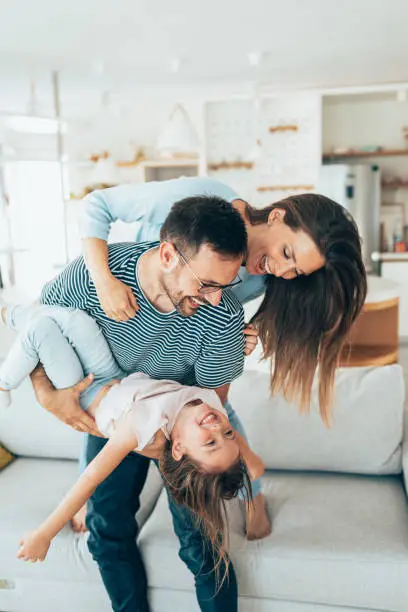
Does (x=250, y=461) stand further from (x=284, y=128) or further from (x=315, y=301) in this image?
(x=284, y=128)

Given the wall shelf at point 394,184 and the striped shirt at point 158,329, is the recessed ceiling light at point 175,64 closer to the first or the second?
the wall shelf at point 394,184

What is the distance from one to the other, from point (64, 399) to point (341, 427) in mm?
1142

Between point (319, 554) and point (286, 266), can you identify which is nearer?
point (286, 266)

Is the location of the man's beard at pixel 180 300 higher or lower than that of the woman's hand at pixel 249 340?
higher

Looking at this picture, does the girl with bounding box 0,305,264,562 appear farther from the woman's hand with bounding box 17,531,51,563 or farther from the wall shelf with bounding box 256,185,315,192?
the wall shelf with bounding box 256,185,315,192

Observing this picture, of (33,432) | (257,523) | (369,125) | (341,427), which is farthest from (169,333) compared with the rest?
(369,125)

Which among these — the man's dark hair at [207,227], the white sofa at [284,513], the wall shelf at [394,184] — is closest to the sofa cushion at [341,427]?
the white sofa at [284,513]

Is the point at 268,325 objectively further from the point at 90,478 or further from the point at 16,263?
the point at 16,263

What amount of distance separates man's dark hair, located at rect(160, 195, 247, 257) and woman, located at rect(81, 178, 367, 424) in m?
0.13

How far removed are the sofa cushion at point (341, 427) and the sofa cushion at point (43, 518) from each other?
491 mm

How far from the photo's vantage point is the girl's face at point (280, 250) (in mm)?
1381

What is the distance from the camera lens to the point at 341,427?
89.4 inches

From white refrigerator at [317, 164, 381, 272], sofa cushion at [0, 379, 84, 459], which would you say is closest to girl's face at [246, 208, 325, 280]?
sofa cushion at [0, 379, 84, 459]

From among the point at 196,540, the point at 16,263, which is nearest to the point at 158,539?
the point at 196,540
